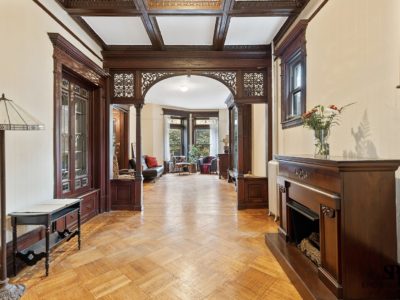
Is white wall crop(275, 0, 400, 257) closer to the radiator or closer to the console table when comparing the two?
the radiator

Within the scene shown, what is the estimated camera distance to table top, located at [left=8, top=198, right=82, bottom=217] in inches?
88.7

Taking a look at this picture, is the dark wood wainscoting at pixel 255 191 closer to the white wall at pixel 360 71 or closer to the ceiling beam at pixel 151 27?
the white wall at pixel 360 71

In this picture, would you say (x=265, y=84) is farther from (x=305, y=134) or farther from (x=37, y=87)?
(x=37, y=87)

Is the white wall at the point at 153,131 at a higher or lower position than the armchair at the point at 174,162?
higher

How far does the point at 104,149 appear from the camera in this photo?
439 centimetres

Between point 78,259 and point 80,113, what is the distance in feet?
7.95

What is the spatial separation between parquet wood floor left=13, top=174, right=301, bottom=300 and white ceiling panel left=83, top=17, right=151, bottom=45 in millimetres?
3131

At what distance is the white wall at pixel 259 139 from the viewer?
5.15 meters

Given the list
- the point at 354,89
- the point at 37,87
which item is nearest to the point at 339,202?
the point at 354,89

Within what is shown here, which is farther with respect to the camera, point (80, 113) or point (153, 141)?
point (153, 141)

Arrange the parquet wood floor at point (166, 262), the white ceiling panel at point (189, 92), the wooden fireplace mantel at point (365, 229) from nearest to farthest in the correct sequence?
the wooden fireplace mantel at point (365, 229) < the parquet wood floor at point (166, 262) < the white ceiling panel at point (189, 92)

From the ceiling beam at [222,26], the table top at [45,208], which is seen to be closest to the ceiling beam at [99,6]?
the ceiling beam at [222,26]

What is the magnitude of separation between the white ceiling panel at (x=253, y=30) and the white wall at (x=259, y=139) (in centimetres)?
148

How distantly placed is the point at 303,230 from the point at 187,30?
3352mm
